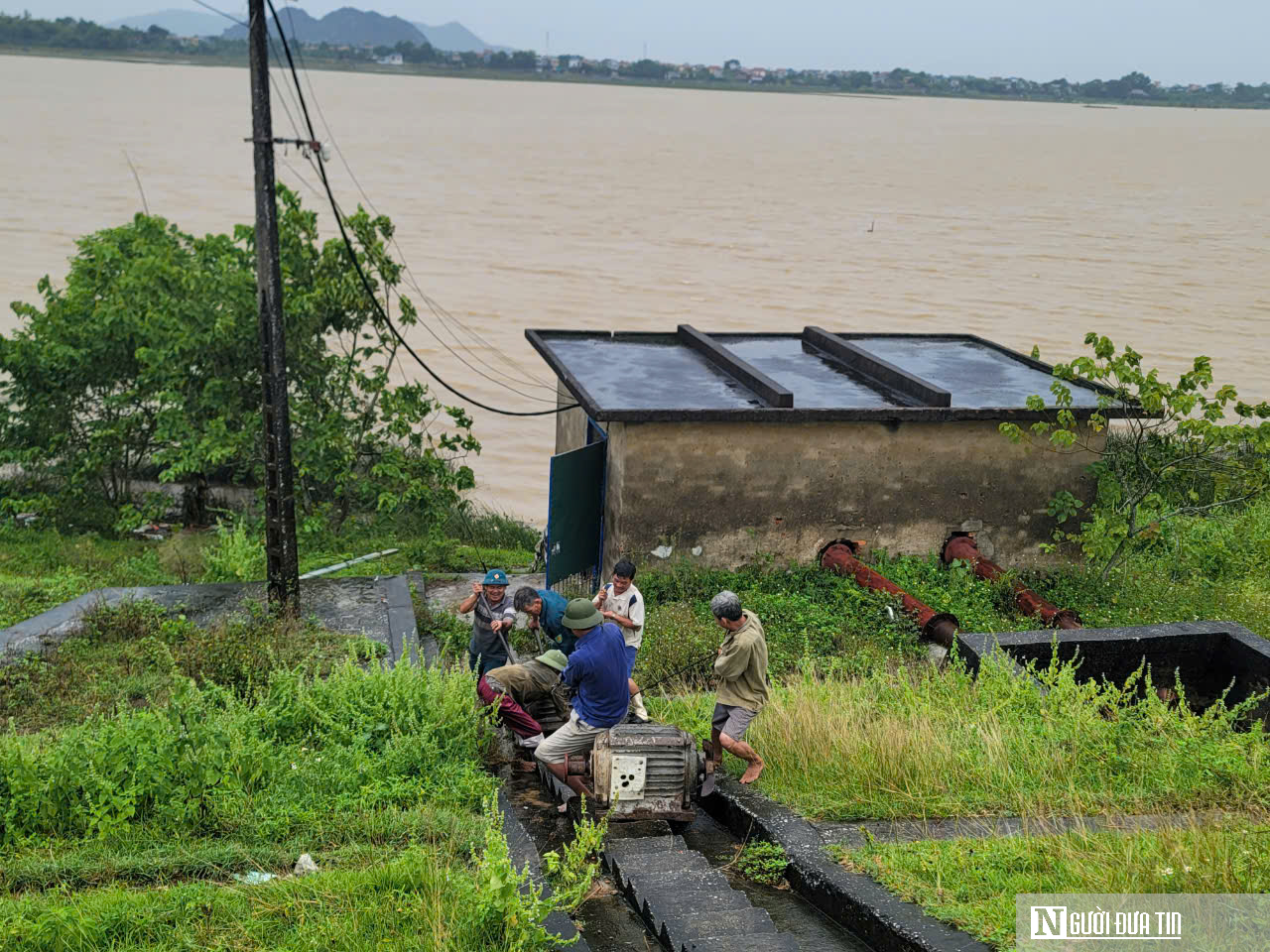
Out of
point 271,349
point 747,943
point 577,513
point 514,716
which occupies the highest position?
point 271,349

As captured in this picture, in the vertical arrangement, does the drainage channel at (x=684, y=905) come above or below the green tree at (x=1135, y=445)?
below

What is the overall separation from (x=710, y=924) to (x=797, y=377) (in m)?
10.9

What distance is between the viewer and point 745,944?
559 cm

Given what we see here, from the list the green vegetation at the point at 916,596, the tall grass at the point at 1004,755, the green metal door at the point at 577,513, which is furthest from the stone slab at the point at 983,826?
the green metal door at the point at 577,513

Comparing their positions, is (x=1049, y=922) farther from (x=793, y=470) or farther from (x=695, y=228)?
(x=695, y=228)

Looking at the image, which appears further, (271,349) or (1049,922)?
(271,349)

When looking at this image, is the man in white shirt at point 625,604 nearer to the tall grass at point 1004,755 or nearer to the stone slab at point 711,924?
the tall grass at point 1004,755

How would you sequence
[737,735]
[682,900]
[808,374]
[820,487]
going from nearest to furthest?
[682,900] → [737,735] → [820,487] → [808,374]

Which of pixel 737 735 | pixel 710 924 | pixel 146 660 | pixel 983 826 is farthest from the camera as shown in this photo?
pixel 146 660

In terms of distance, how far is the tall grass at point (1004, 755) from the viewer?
7.17m

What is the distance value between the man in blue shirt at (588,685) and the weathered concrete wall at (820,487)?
5.29 meters

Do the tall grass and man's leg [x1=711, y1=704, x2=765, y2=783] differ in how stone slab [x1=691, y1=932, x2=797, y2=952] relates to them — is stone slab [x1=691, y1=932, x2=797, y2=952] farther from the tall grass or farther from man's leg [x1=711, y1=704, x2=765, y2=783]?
man's leg [x1=711, y1=704, x2=765, y2=783]

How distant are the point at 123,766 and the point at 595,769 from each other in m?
2.86

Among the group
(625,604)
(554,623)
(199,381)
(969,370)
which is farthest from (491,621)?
(199,381)
